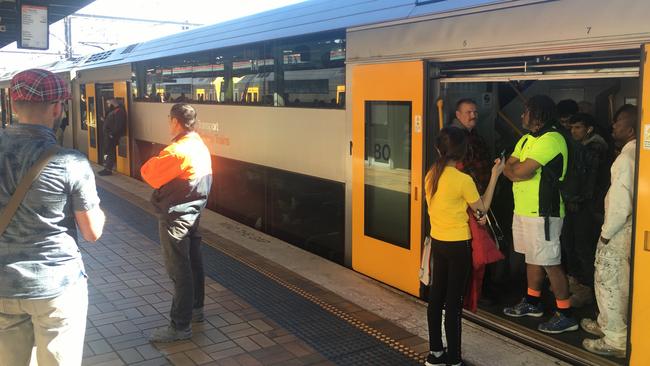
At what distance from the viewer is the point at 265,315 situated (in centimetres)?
454

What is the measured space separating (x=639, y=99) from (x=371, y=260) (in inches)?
107

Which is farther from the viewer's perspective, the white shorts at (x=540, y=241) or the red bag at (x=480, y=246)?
the white shorts at (x=540, y=241)

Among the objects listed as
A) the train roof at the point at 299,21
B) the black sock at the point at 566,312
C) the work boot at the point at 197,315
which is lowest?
the work boot at the point at 197,315

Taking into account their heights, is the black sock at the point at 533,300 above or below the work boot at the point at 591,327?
above

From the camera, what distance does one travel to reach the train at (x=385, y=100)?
3416 mm

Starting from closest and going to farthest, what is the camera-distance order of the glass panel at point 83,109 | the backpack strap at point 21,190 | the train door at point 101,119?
the backpack strap at point 21,190 < the train door at point 101,119 < the glass panel at point 83,109

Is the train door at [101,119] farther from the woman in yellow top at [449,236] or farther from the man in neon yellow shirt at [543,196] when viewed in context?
the woman in yellow top at [449,236]

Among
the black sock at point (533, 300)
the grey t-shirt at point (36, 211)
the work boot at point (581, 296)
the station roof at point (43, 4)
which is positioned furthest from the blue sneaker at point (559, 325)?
the station roof at point (43, 4)

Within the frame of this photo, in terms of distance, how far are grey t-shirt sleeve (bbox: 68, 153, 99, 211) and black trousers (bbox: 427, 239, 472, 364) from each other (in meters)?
2.02

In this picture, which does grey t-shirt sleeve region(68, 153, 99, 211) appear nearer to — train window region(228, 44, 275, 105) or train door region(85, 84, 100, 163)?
train window region(228, 44, 275, 105)

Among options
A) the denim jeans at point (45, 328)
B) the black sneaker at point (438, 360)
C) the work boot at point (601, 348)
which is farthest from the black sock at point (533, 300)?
the denim jeans at point (45, 328)

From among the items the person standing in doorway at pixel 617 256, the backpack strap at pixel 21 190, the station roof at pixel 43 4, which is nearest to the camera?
the backpack strap at pixel 21 190

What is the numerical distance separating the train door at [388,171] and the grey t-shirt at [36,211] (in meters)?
2.84

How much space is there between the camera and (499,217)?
5.15 meters
